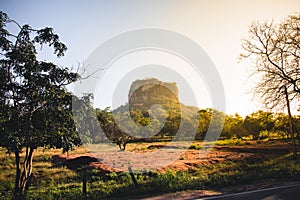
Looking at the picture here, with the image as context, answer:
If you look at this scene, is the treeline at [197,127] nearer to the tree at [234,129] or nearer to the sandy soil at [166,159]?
the tree at [234,129]

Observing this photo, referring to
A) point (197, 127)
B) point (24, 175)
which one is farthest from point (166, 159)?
point (197, 127)

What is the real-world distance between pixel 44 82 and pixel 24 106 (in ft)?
3.53

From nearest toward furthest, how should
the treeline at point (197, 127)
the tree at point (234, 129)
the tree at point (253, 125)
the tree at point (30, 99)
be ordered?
the tree at point (30, 99) < the treeline at point (197, 127) < the tree at point (253, 125) < the tree at point (234, 129)

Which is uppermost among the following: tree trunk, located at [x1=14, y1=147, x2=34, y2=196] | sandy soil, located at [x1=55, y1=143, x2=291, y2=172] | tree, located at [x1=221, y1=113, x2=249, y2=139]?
tree, located at [x1=221, y1=113, x2=249, y2=139]

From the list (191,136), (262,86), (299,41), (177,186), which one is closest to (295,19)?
(299,41)

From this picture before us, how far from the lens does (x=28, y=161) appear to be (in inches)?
393

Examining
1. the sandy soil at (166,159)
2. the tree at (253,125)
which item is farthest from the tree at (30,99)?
the tree at (253,125)

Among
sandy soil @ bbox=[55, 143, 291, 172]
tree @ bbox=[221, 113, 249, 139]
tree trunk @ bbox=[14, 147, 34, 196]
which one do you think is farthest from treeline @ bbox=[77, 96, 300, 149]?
tree trunk @ bbox=[14, 147, 34, 196]

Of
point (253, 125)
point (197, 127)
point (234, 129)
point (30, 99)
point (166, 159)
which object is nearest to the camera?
point (30, 99)

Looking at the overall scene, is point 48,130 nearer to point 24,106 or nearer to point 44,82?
point 24,106

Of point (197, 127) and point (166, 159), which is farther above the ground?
point (197, 127)

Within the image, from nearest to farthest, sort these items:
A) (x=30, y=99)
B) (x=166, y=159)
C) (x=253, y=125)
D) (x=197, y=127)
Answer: (x=30, y=99)
(x=166, y=159)
(x=253, y=125)
(x=197, y=127)

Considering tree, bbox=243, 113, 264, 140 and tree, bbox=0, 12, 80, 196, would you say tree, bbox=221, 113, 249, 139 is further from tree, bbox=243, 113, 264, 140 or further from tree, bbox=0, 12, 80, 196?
tree, bbox=0, 12, 80, 196

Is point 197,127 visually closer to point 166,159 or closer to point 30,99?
point 166,159
